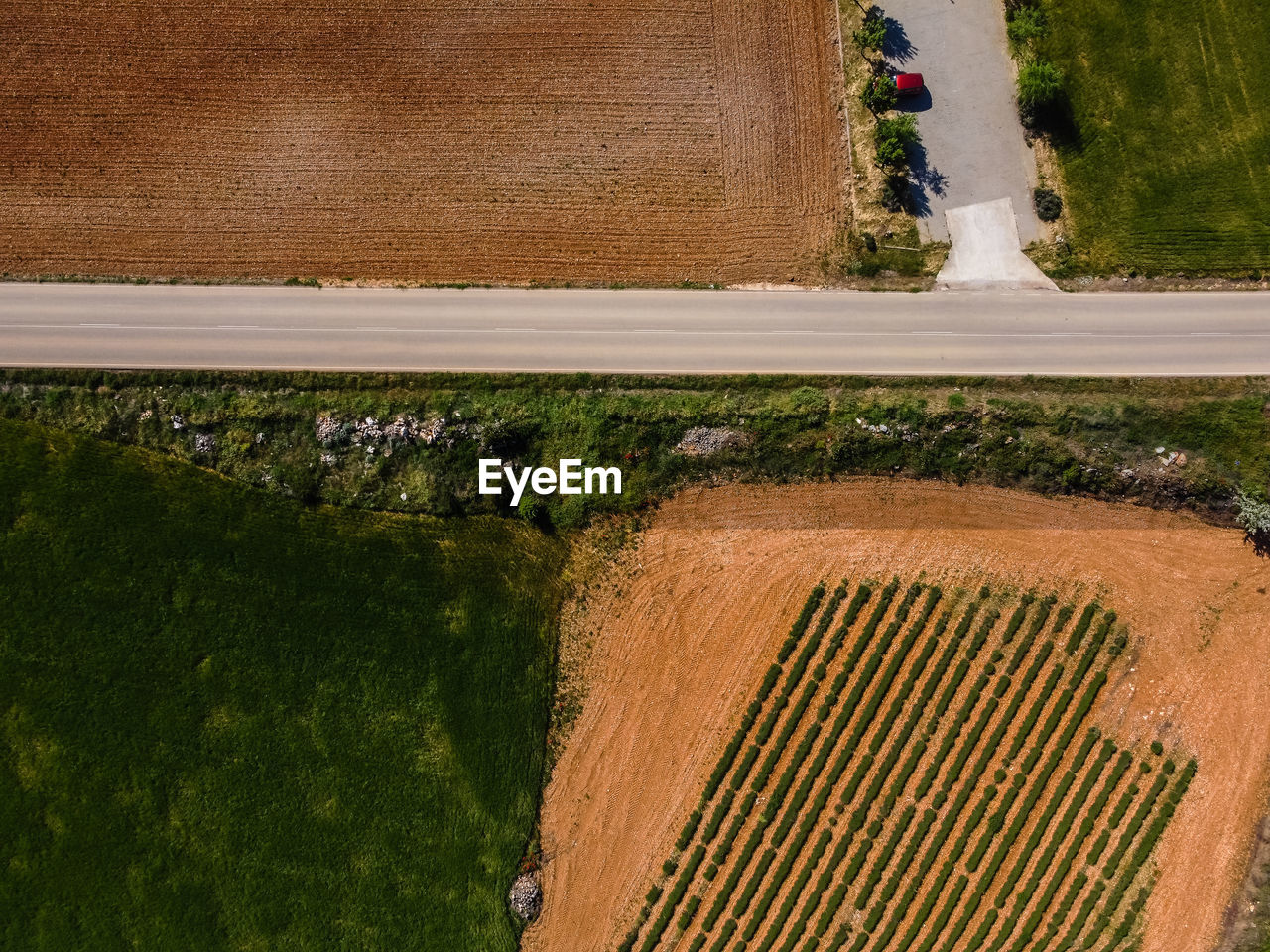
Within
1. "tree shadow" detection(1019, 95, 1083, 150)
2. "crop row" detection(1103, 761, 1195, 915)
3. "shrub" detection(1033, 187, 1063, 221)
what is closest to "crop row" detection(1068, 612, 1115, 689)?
"crop row" detection(1103, 761, 1195, 915)

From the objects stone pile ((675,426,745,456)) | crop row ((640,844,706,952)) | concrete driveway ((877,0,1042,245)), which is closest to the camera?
crop row ((640,844,706,952))

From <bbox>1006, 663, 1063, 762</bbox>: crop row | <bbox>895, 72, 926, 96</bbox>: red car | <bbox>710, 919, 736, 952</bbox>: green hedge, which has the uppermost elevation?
<bbox>895, 72, 926, 96</bbox>: red car

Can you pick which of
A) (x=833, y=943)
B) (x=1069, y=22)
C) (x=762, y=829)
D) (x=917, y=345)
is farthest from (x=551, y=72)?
(x=833, y=943)

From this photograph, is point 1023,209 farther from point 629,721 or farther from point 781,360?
A: point 629,721

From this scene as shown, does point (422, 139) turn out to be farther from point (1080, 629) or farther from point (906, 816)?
point (906, 816)

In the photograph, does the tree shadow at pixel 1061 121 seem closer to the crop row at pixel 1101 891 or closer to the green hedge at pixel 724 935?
the crop row at pixel 1101 891

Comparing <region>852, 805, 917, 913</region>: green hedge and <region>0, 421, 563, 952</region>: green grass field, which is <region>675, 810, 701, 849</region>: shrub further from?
<region>852, 805, 917, 913</region>: green hedge

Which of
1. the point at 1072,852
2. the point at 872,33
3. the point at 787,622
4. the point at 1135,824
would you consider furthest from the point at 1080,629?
the point at 872,33
